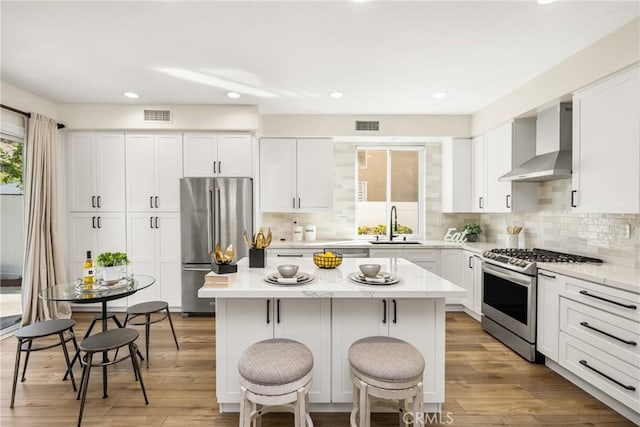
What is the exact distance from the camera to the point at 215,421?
2119 mm

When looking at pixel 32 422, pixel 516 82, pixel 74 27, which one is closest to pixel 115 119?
pixel 74 27

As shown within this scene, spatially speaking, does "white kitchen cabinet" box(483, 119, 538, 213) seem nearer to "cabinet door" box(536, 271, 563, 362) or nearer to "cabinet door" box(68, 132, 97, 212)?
"cabinet door" box(536, 271, 563, 362)

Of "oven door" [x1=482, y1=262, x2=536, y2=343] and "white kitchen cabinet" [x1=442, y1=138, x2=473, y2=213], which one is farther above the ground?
"white kitchen cabinet" [x1=442, y1=138, x2=473, y2=213]

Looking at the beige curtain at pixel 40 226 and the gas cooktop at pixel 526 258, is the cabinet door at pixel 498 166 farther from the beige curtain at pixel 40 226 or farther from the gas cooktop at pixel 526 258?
the beige curtain at pixel 40 226

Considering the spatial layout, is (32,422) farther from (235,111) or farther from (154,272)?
(235,111)

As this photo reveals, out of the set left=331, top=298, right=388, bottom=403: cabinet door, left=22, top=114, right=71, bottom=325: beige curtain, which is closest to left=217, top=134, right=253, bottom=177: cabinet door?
left=22, top=114, right=71, bottom=325: beige curtain

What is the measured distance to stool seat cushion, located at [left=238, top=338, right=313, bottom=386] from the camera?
1620mm

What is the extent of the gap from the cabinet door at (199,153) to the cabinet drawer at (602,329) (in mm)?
4012

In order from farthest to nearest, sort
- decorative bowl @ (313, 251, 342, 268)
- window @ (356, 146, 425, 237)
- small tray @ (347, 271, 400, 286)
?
window @ (356, 146, 425, 237) → decorative bowl @ (313, 251, 342, 268) → small tray @ (347, 271, 400, 286)

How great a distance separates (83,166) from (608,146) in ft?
18.5

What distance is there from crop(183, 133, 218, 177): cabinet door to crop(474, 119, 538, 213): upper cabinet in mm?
3586

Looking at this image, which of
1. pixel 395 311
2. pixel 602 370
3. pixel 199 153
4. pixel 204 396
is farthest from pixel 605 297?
pixel 199 153

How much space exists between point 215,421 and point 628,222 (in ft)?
11.7

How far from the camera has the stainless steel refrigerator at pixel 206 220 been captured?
13.5 feet
